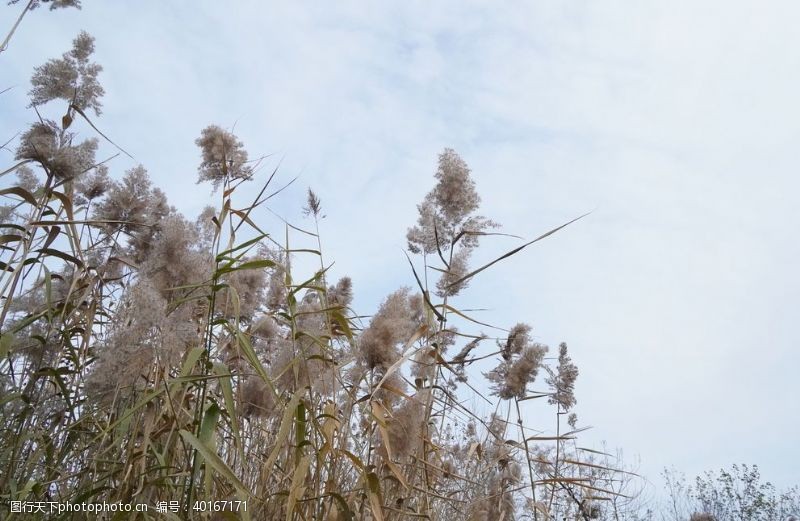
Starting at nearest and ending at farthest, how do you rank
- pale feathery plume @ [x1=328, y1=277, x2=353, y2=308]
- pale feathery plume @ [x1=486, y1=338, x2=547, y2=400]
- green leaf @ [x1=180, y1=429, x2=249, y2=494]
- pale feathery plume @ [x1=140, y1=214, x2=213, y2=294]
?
green leaf @ [x1=180, y1=429, x2=249, y2=494] → pale feathery plume @ [x1=140, y1=214, x2=213, y2=294] → pale feathery plume @ [x1=486, y1=338, x2=547, y2=400] → pale feathery plume @ [x1=328, y1=277, x2=353, y2=308]

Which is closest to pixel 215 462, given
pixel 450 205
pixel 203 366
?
pixel 203 366

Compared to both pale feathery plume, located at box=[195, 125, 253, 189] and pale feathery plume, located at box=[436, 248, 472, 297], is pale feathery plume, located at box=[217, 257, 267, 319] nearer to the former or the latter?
pale feathery plume, located at box=[195, 125, 253, 189]

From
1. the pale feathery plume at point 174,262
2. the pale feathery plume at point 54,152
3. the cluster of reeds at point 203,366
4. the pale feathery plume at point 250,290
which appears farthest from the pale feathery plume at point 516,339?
the pale feathery plume at point 54,152

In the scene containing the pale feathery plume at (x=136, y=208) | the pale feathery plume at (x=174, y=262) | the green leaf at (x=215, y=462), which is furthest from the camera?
the pale feathery plume at (x=136, y=208)

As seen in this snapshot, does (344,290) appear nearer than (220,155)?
No

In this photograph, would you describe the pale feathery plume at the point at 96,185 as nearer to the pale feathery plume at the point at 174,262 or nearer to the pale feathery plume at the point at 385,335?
the pale feathery plume at the point at 174,262

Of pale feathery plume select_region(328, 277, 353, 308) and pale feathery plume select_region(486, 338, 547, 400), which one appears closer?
pale feathery plume select_region(486, 338, 547, 400)

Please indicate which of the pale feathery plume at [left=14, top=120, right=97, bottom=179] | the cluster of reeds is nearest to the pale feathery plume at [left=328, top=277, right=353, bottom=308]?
the cluster of reeds

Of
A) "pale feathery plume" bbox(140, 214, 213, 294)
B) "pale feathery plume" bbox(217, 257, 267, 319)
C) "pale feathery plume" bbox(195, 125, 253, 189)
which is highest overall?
"pale feathery plume" bbox(195, 125, 253, 189)

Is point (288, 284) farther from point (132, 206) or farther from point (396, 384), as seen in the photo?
point (132, 206)

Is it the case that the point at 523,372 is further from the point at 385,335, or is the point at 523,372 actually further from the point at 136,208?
the point at 136,208

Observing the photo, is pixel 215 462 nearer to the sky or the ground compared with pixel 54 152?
nearer to the ground

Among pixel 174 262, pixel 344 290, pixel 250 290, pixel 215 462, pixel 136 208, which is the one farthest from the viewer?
pixel 344 290

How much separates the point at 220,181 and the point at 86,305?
68cm
